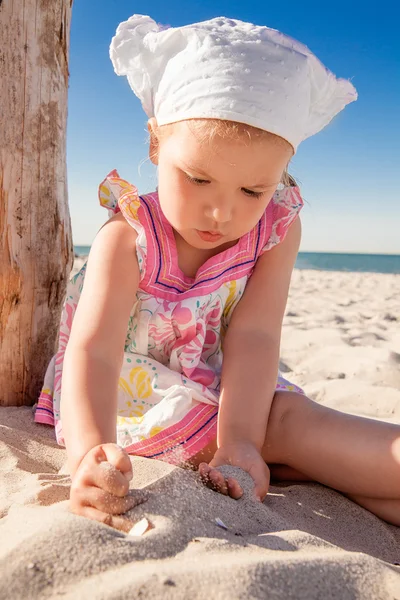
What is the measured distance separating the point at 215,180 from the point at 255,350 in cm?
63

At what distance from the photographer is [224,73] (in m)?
1.64

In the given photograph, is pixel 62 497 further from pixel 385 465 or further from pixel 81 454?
pixel 385 465

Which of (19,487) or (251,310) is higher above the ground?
(251,310)

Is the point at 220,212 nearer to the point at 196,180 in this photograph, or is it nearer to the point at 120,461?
the point at 196,180

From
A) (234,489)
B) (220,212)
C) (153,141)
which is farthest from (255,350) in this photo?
(153,141)

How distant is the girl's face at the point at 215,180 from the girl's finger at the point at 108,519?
89 cm

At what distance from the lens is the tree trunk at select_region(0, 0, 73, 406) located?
2092 millimetres

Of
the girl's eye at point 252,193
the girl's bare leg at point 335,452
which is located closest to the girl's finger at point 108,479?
the girl's bare leg at point 335,452

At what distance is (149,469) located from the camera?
5.07ft

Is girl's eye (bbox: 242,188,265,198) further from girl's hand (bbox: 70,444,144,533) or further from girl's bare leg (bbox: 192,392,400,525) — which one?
girl's hand (bbox: 70,444,144,533)

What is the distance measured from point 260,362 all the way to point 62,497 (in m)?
0.80

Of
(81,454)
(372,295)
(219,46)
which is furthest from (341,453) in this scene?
(372,295)

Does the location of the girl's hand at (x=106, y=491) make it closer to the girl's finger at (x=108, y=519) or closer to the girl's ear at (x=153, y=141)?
the girl's finger at (x=108, y=519)

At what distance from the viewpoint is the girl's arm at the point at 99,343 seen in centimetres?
143
